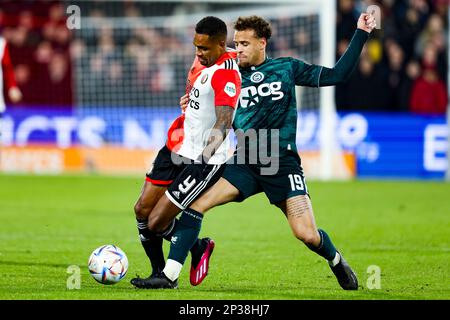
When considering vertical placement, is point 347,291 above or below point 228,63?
below

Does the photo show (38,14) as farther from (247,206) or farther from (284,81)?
(284,81)

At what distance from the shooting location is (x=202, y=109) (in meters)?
8.09

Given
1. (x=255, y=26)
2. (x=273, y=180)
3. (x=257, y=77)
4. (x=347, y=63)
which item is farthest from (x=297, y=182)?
(x=255, y=26)

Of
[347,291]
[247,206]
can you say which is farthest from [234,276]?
[247,206]

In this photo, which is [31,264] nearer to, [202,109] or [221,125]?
[202,109]

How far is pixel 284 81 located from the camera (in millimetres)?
8141

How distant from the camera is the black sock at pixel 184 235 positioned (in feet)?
25.7

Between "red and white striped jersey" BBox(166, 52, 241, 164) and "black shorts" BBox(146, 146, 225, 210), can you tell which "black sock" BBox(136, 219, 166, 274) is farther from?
"red and white striped jersey" BBox(166, 52, 241, 164)

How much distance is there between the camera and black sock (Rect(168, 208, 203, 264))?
25.7 feet

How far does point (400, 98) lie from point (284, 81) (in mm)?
13210

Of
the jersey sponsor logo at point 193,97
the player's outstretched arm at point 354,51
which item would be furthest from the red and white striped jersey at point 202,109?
the player's outstretched arm at point 354,51

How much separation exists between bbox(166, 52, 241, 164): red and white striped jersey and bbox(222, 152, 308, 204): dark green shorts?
18 cm

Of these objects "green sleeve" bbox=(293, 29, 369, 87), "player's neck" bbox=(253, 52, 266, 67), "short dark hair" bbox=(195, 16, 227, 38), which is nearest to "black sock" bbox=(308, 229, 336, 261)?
"green sleeve" bbox=(293, 29, 369, 87)

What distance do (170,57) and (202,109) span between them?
13937 millimetres
